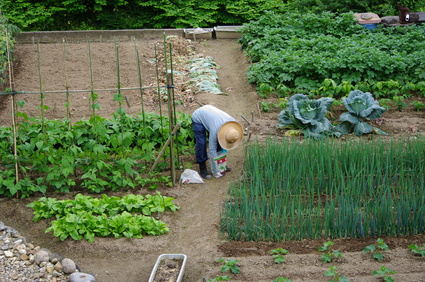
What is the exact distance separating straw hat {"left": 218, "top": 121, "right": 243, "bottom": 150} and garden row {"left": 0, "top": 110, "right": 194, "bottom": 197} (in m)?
0.67

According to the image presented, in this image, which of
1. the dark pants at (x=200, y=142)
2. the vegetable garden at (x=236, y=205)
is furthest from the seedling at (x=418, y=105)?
the dark pants at (x=200, y=142)

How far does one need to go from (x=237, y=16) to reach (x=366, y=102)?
6.66 metres

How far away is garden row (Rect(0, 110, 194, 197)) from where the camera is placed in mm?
6645

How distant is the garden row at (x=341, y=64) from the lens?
9.92 metres

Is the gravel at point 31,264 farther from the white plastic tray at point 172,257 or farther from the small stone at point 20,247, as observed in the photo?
the white plastic tray at point 172,257

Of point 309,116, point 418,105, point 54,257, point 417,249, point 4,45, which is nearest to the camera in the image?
point 417,249

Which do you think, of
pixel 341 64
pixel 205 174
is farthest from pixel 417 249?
pixel 341 64

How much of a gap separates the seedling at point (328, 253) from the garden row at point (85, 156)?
2.36 meters

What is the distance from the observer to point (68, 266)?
5164 mm

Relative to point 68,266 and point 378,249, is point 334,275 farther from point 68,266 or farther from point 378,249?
point 68,266

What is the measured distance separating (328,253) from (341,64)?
554 cm

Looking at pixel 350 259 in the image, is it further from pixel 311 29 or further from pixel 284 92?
pixel 311 29

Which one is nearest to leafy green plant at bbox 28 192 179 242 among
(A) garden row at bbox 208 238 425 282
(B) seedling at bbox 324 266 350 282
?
(A) garden row at bbox 208 238 425 282

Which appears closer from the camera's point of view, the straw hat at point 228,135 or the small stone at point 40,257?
the small stone at point 40,257
